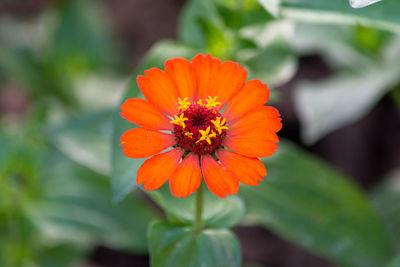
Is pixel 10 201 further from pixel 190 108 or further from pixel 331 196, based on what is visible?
pixel 331 196

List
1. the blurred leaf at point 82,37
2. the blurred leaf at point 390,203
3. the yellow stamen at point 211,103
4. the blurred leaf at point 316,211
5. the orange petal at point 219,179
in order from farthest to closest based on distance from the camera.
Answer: the blurred leaf at point 82,37
the blurred leaf at point 390,203
the blurred leaf at point 316,211
the yellow stamen at point 211,103
the orange petal at point 219,179

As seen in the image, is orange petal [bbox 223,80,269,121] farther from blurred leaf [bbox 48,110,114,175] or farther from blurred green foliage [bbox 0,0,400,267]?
blurred leaf [bbox 48,110,114,175]

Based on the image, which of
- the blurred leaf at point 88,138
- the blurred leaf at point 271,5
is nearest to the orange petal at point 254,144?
the blurred leaf at point 271,5

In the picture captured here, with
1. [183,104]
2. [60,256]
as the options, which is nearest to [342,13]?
[183,104]

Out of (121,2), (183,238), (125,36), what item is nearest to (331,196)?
(183,238)

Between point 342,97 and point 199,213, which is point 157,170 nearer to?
point 199,213

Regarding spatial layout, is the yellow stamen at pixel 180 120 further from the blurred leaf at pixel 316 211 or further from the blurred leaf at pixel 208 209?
the blurred leaf at pixel 316 211
